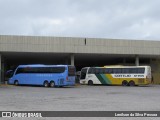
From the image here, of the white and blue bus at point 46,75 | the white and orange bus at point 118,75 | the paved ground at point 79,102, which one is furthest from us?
the white and orange bus at point 118,75

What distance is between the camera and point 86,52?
4619cm

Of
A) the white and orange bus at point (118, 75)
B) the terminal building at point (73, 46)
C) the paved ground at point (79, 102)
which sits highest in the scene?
the terminal building at point (73, 46)

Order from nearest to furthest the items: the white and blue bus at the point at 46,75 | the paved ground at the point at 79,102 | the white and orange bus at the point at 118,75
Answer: the paved ground at the point at 79,102
the white and blue bus at the point at 46,75
the white and orange bus at the point at 118,75

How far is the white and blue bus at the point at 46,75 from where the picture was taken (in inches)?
1487

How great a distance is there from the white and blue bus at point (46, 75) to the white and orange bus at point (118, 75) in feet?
17.6

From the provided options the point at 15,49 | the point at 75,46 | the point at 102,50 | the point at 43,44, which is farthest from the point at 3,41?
the point at 102,50

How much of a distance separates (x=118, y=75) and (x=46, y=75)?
8.73 metres

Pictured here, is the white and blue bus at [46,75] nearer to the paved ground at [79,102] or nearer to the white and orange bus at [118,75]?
the white and orange bus at [118,75]

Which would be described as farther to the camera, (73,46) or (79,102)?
(73,46)

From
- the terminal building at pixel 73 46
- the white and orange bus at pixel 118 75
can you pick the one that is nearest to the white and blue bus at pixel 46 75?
the terminal building at pixel 73 46

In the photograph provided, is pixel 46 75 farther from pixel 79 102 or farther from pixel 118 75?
pixel 79 102

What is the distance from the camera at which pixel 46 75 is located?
38.9 meters

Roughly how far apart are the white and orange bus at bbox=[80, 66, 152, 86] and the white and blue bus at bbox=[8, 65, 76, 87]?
5375 millimetres

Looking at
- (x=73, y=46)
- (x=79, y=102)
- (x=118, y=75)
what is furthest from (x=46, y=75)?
(x=79, y=102)
